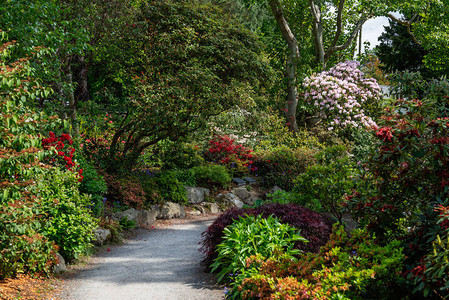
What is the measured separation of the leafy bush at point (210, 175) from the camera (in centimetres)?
1178

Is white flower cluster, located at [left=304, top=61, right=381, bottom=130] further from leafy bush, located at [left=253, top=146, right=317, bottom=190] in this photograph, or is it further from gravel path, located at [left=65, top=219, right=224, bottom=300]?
gravel path, located at [left=65, top=219, right=224, bottom=300]

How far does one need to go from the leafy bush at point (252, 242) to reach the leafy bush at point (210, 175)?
6.31 meters

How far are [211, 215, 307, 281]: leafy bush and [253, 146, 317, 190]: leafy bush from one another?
279 inches

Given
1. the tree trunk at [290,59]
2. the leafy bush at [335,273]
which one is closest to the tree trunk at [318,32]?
the tree trunk at [290,59]

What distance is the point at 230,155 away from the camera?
13.0 m

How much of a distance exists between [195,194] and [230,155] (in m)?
2.43

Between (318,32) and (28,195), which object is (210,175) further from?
(318,32)

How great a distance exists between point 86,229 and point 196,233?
119 inches

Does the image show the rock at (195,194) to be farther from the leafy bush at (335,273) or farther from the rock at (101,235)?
the leafy bush at (335,273)

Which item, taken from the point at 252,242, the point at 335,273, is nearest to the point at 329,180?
the point at 252,242

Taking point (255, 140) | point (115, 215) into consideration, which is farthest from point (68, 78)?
point (255, 140)

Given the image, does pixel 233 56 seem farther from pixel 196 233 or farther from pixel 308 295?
pixel 308 295

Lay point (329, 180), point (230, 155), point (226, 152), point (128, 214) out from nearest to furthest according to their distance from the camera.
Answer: point (329, 180) < point (128, 214) < point (230, 155) < point (226, 152)

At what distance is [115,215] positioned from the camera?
8.20 metres
